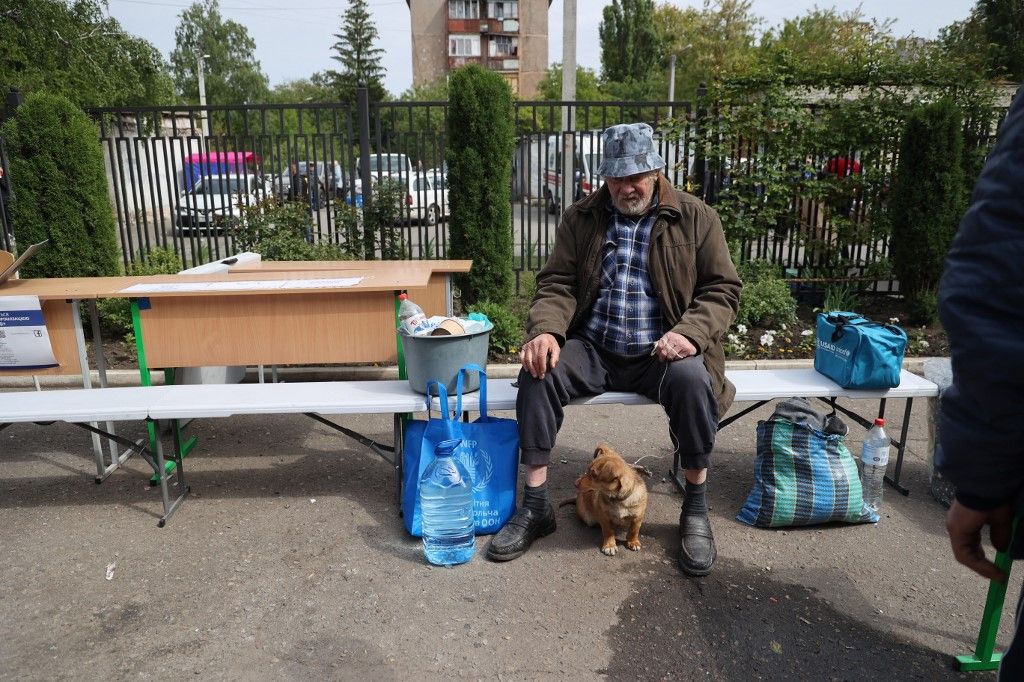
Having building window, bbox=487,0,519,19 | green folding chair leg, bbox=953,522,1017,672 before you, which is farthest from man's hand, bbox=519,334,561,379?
building window, bbox=487,0,519,19

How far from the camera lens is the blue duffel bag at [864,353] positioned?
3.66 meters

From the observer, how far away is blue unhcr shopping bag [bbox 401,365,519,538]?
3.40 m

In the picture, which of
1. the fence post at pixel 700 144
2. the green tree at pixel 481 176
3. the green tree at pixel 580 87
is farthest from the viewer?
the green tree at pixel 580 87

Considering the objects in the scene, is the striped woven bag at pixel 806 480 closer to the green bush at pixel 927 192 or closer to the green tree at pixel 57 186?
the green bush at pixel 927 192

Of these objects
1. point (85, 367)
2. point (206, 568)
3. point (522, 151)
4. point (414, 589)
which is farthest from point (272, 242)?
point (414, 589)

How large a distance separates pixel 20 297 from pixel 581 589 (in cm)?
318

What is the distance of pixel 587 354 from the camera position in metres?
3.57

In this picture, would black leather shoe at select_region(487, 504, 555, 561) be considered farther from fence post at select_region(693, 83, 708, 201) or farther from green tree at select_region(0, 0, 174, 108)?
green tree at select_region(0, 0, 174, 108)

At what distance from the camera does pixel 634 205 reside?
3.52 metres

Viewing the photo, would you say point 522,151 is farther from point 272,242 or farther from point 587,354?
point 587,354

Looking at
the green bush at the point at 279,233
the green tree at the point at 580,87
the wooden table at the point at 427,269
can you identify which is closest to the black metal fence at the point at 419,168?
the green bush at the point at 279,233

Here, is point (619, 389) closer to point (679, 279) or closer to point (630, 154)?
point (679, 279)

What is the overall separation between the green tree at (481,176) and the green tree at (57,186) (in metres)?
3.16

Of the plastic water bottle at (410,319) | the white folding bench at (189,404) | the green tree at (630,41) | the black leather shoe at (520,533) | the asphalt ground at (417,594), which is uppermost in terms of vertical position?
the green tree at (630,41)
